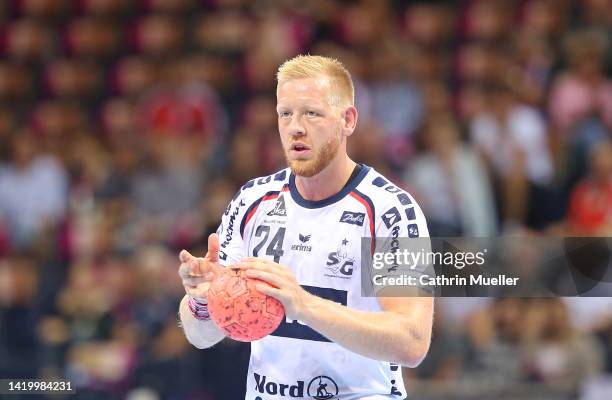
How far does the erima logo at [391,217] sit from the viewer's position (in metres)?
5.59

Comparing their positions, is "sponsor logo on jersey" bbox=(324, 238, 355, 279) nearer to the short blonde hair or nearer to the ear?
the ear

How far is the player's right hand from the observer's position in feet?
17.9

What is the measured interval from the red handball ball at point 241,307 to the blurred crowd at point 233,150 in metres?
4.74

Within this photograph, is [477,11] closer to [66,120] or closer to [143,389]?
[66,120]

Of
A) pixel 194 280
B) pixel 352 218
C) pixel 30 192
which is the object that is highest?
pixel 30 192

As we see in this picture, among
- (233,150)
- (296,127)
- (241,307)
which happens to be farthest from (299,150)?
(233,150)

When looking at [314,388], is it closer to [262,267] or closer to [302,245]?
[302,245]

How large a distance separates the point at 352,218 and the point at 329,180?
10.9 inches

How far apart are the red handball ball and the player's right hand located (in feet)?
0.72

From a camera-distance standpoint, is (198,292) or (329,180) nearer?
(198,292)

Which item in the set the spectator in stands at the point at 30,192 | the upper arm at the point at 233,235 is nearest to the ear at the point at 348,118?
the upper arm at the point at 233,235

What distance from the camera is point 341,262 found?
5660mm

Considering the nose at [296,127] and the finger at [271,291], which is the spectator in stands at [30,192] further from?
the finger at [271,291]

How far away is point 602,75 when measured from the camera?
1312cm
